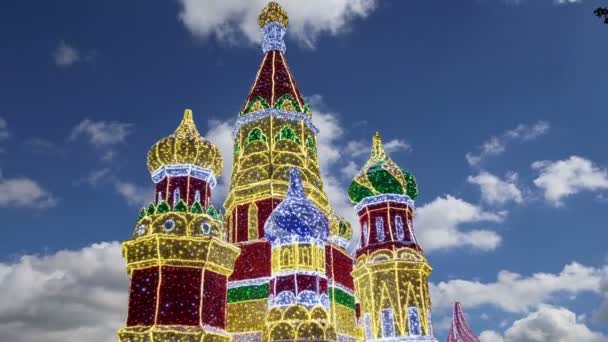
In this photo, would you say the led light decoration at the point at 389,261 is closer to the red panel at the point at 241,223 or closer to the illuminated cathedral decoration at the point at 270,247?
the illuminated cathedral decoration at the point at 270,247

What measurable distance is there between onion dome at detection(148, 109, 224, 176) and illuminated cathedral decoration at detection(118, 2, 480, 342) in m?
0.04

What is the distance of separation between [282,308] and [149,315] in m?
4.19

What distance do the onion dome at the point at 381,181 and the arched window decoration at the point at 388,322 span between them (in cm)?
490

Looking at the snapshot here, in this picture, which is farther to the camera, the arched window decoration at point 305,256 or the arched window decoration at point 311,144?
the arched window decoration at point 311,144

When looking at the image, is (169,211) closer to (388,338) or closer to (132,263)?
(132,263)

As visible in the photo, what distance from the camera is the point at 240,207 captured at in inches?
950

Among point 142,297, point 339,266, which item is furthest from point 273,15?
point 142,297

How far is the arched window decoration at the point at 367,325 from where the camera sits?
21781 mm

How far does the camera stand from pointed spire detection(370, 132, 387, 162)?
82.6ft

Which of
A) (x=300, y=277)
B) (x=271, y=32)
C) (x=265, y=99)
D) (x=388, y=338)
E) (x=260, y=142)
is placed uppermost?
(x=271, y=32)

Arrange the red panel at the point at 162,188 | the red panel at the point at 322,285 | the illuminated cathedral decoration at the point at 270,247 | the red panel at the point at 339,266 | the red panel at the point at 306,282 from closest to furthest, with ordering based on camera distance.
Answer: the illuminated cathedral decoration at the point at 270,247
the red panel at the point at 306,282
the red panel at the point at 322,285
the red panel at the point at 162,188
the red panel at the point at 339,266

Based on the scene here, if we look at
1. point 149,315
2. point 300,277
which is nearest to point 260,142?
point 300,277

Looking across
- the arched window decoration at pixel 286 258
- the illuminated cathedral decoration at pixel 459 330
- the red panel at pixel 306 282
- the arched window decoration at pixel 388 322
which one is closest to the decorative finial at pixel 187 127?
the arched window decoration at pixel 286 258

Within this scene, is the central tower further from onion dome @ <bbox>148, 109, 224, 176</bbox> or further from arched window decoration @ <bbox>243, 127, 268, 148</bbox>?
onion dome @ <bbox>148, 109, 224, 176</bbox>
